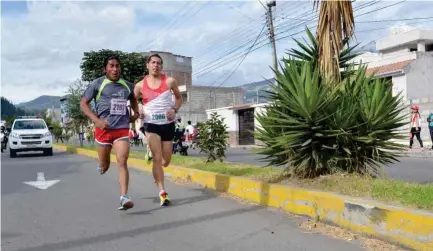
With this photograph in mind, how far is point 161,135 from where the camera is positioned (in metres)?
6.16

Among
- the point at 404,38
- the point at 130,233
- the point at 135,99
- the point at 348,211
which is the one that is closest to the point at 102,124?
the point at 135,99

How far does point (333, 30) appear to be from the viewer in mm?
6258

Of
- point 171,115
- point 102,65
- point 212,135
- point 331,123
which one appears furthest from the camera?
point 102,65

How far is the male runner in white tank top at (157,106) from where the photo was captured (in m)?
6.05

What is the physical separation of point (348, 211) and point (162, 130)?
2614 mm

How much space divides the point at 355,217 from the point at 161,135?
2.71 meters

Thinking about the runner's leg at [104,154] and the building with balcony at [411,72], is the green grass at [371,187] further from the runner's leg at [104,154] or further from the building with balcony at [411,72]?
the building with balcony at [411,72]

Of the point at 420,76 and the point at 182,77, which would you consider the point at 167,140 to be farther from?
the point at 182,77

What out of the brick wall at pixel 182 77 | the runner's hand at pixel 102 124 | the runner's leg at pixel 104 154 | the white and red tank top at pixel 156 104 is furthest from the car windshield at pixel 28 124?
the brick wall at pixel 182 77

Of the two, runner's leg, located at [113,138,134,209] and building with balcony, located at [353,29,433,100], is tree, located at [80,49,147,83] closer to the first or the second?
building with balcony, located at [353,29,433,100]

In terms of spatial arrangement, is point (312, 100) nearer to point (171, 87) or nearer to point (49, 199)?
point (171, 87)

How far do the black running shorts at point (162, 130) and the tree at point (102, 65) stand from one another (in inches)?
617

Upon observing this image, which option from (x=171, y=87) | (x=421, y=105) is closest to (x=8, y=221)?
(x=171, y=87)

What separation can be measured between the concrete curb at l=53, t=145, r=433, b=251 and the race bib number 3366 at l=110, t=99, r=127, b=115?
6.58 ft
